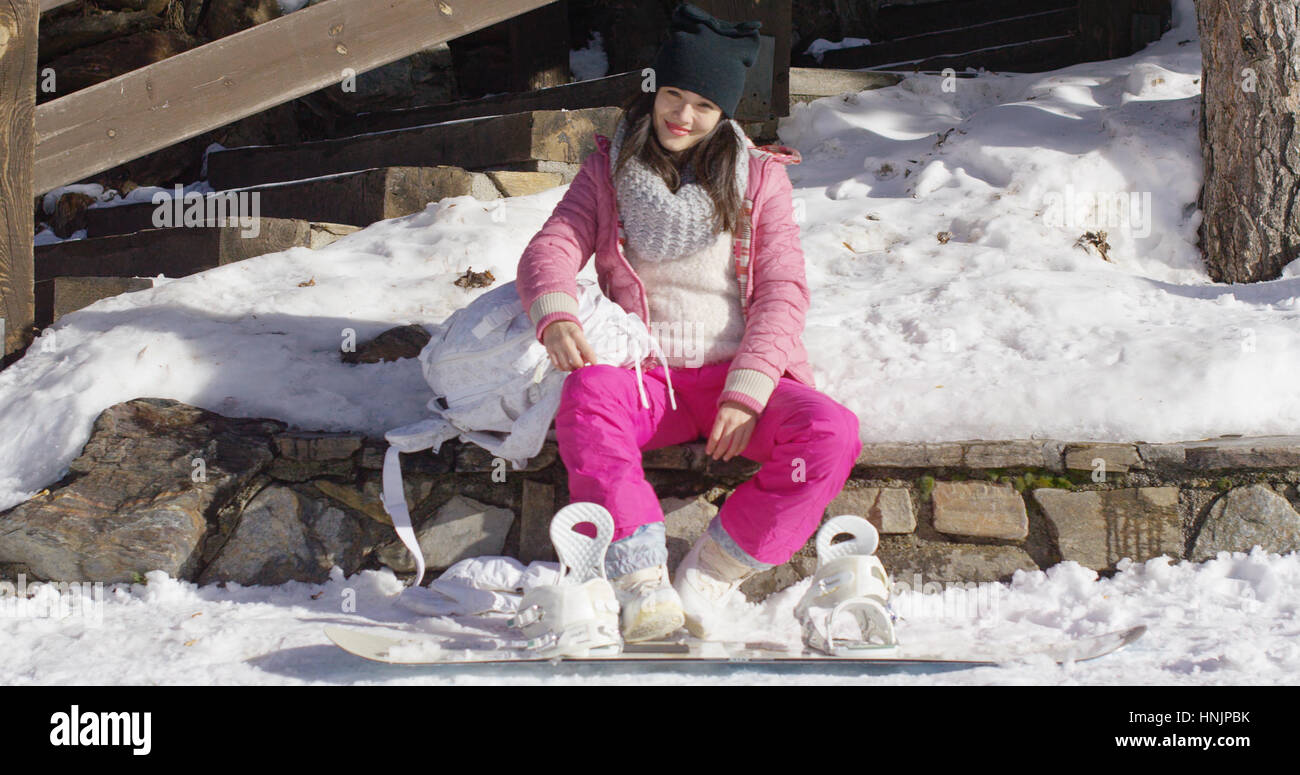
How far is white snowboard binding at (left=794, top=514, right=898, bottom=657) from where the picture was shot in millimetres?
2348

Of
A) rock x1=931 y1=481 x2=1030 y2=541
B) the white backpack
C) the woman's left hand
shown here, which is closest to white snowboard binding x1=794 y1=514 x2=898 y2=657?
the woman's left hand

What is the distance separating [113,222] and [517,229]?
2654mm

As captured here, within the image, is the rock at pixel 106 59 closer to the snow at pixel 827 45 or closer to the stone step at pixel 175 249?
the stone step at pixel 175 249

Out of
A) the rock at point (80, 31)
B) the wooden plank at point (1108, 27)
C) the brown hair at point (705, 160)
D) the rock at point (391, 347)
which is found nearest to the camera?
the brown hair at point (705, 160)

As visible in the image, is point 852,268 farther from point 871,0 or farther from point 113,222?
point 871,0

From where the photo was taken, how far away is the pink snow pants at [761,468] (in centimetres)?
245

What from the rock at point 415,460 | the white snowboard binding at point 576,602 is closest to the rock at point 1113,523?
the white snowboard binding at point 576,602

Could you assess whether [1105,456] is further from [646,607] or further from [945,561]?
[646,607]

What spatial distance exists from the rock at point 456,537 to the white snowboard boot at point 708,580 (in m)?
0.65

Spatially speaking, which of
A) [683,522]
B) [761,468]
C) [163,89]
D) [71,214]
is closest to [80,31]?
[71,214]

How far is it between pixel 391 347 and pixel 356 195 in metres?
1.61

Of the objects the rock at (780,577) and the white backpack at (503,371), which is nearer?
the white backpack at (503,371)

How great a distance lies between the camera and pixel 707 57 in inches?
105
